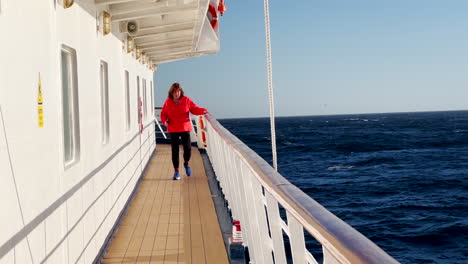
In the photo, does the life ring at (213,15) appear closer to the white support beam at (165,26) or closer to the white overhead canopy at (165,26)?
the white overhead canopy at (165,26)

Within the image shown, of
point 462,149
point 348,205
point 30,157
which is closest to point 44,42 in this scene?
point 30,157

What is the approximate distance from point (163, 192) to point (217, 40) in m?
3.56

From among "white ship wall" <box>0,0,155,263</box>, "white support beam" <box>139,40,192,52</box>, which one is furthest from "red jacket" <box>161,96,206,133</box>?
"white support beam" <box>139,40,192,52</box>

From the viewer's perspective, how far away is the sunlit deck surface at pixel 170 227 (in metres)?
3.74

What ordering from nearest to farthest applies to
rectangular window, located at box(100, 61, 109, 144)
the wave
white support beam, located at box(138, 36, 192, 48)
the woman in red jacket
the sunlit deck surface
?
1. the sunlit deck surface
2. rectangular window, located at box(100, 61, 109, 144)
3. the woman in red jacket
4. white support beam, located at box(138, 36, 192, 48)
5. the wave

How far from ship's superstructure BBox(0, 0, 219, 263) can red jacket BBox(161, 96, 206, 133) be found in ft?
2.31

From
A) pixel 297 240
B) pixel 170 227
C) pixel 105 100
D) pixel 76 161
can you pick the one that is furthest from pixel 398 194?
pixel 297 240

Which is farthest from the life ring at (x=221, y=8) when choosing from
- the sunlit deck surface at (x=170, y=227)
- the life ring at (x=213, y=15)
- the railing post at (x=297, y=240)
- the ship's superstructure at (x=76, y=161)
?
the railing post at (x=297, y=240)

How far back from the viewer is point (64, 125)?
315cm

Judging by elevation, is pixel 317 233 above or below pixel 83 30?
below

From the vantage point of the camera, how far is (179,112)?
6551 millimetres

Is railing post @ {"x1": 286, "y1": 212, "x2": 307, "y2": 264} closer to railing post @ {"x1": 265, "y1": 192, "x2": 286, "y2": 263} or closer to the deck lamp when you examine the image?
railing post @ {"x1": 265, "y1": 192, "x2": 286, "y2": 263}

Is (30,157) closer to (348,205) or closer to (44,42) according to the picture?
(44,42)

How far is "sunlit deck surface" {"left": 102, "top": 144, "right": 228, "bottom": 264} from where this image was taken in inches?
147
